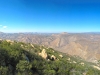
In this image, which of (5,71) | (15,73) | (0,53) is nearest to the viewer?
(5,71)

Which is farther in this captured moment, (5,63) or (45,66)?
(45,66)

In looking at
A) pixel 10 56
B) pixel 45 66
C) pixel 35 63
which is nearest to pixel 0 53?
pixel 10 56

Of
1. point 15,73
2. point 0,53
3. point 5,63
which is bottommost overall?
point 15,73

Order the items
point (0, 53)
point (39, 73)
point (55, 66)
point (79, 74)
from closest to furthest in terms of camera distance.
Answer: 1. point (0, 53)
2. point (39, 73)
3. point (79, 74)
4. point (55, 66)

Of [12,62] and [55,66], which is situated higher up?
[12,62]

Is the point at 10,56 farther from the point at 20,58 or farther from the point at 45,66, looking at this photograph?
the point at 45,66

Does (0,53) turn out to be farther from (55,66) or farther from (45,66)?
(55,66)

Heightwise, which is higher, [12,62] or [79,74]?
[12,62]

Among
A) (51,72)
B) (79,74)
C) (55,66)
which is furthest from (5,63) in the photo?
(79,74)

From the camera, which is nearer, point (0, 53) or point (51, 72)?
point (0, 53)
